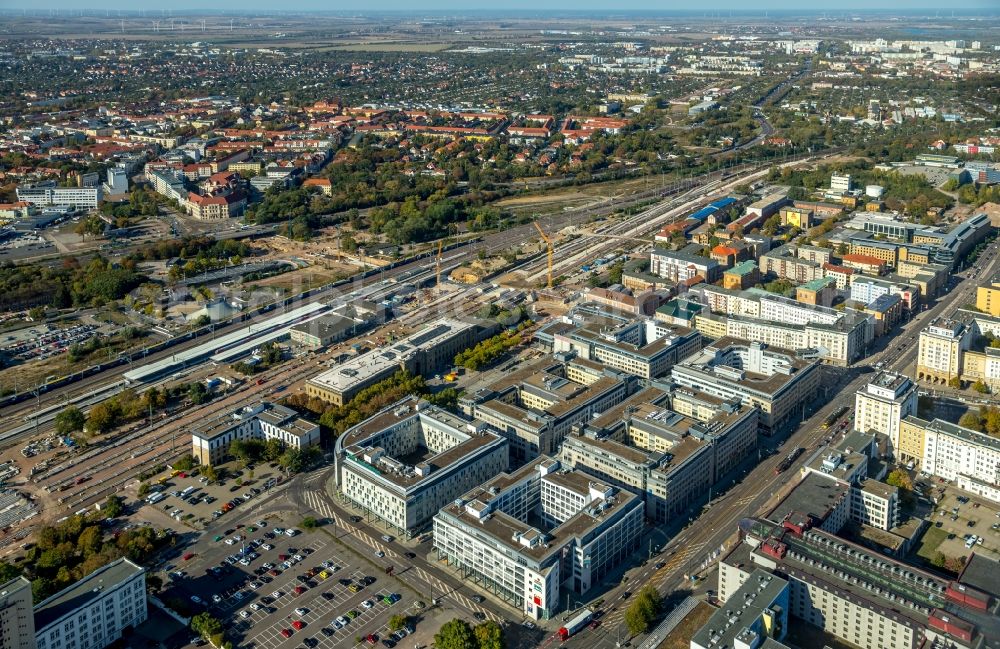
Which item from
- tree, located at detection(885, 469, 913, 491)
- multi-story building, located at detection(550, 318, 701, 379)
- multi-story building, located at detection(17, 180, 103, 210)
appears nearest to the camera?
tree, located at detection(885, 469, 913, 491)

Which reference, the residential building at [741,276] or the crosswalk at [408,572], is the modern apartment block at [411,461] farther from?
the residential building at [741,276]

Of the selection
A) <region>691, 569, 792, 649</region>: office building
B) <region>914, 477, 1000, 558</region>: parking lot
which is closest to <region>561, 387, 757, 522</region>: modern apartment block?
<region>691, 569, 792, 649</region>: office building

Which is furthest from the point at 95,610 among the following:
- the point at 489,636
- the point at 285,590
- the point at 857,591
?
the point at 857,591

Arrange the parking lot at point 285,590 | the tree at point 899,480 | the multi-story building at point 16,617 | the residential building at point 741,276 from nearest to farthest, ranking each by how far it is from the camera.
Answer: the multi-story building at point 16,617
the parking lot at point 285,590
the tree at point 899,480
the residential building at point 741,276

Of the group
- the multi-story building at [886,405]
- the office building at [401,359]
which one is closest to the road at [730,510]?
the multi-story building at [886,405]

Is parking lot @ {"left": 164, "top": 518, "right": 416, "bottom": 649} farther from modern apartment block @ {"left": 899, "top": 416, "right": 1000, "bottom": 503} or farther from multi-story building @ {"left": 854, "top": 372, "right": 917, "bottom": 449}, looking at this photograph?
modern apartment block @ {"left": 899, "top": 416, "right": 1000, "bottom": 503}

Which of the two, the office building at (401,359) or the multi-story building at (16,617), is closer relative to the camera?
the multi-story building at (16,617)
